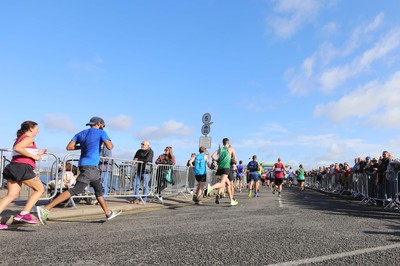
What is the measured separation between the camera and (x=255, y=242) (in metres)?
4.70

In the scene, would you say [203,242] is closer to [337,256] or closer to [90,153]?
[337,256]

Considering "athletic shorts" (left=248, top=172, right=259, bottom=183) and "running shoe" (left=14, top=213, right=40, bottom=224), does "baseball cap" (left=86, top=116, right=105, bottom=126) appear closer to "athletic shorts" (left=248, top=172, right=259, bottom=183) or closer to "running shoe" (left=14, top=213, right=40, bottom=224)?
"running shoe" (left=14, top=213, right=40, bottom=224)

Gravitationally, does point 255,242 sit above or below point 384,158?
below

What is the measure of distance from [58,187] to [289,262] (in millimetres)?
5935

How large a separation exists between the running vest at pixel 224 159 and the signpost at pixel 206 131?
4.19 m

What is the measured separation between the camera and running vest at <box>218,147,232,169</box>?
429 inches

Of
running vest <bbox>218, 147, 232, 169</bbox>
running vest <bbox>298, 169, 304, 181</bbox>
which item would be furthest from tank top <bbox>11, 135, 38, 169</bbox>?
running vest <bbox>298, 169, 304, 181</bbox>

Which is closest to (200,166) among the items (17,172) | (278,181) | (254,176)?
(254,176)

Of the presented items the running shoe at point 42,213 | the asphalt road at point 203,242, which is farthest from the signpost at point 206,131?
the running shoe at point 42,213

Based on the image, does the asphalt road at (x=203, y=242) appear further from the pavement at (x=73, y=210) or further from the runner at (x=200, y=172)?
the runner at (x=200, y=172)

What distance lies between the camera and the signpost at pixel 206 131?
15336 mm

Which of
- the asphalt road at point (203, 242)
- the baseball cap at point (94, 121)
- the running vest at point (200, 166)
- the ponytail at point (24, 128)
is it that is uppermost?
the baseball cap at point (94, 121)

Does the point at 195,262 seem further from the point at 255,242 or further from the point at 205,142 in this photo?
the point at 205,142

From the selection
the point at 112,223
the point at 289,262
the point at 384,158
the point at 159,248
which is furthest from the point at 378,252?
the point at 384,158
